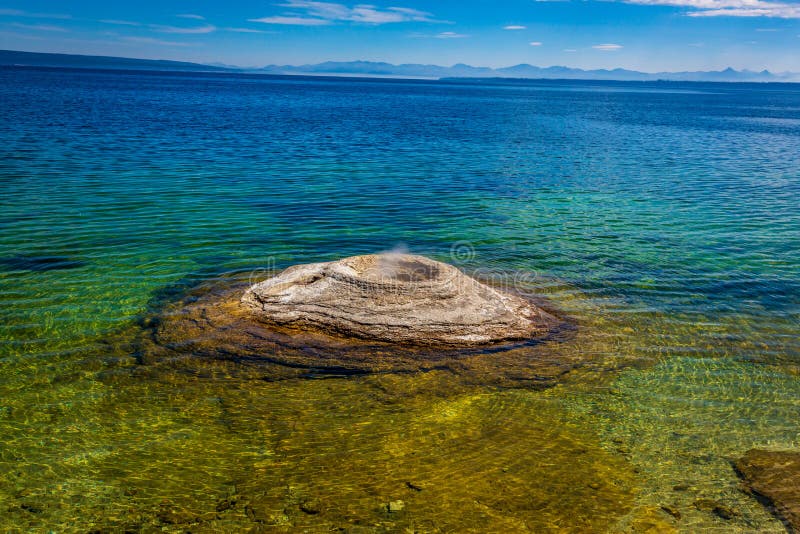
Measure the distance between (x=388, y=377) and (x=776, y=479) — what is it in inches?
243

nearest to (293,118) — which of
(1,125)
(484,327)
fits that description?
(1,125)

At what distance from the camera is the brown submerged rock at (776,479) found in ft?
23.5

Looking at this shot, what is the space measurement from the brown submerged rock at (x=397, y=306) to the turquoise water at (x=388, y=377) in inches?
59.1

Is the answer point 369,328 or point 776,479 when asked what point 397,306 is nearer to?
Answer: point 369,328

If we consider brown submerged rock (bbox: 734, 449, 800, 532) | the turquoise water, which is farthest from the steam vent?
brown submerged rock (bbox: 734, 449, 800, 532)

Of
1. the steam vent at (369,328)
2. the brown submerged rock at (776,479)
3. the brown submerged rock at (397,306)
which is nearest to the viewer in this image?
the brown submerged rock at (776,479)

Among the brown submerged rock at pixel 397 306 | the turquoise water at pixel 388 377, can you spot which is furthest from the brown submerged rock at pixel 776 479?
the brown submerged rock at pixel 397 306

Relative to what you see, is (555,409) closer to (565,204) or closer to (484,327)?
(484,327)

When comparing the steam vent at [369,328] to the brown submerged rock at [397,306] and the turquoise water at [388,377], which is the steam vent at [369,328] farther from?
the turquoise water at [388,377]

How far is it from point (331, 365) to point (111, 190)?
1886 centimetres

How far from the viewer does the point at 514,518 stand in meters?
7.02

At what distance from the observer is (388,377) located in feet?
33.3

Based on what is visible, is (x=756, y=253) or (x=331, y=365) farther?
(x=756, y=253)

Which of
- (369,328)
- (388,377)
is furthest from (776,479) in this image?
(369,328)
